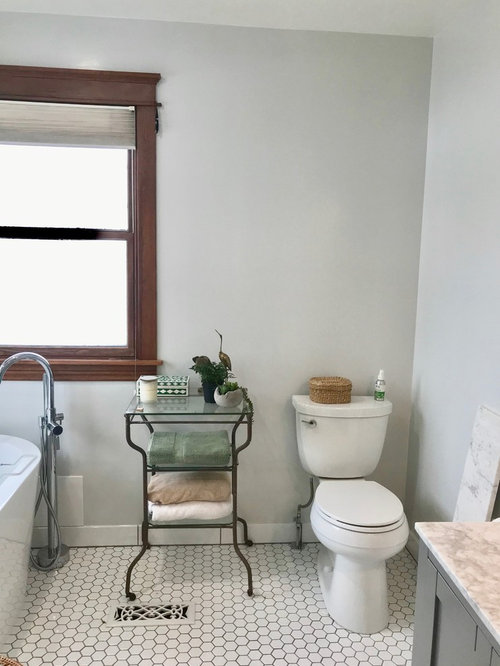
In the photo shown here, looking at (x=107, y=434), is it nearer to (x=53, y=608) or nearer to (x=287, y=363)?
(x=53, y=608)

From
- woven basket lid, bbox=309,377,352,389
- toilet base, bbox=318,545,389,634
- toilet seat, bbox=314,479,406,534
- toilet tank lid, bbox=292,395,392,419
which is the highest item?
woven basket lid, bbox=309,377,352,389

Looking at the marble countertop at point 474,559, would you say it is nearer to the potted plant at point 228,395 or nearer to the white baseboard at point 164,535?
the potted plant at point 228,395

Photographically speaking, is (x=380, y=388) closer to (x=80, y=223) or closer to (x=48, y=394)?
(x=48, y=394)

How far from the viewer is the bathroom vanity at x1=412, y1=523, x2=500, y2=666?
38.3 inches

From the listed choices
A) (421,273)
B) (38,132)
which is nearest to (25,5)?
(38,132)

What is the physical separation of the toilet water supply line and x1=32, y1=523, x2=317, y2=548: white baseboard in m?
0.09

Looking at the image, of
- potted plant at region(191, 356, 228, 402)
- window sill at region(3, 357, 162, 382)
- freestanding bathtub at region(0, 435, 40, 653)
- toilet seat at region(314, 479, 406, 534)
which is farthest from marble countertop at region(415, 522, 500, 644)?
window sill at region(3, 357, 162, 382)

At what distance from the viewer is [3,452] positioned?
2268 mm

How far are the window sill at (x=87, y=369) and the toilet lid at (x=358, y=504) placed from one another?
100 cm

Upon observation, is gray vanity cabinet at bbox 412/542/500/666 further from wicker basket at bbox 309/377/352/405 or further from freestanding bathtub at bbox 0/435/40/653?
freestanding bathtub at bbox 0/435/40/653

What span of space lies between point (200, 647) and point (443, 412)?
4.57 ft

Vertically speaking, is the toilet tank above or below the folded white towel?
above

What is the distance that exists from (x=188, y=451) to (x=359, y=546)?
30.6 inches

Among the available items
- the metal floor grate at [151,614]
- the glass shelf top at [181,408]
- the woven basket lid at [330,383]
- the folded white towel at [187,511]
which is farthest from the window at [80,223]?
the metal floor grate at [151,614]
